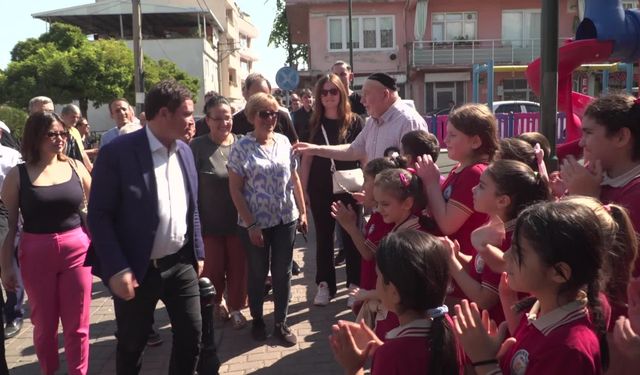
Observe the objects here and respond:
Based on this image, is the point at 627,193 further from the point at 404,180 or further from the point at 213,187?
the point at 213,187

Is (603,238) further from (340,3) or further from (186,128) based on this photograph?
(340,3)

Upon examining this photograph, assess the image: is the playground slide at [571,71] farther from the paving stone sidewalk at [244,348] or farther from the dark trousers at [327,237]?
the paving stone sidewalk at [244,348]

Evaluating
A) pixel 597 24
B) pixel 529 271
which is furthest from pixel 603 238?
pixel 597 24

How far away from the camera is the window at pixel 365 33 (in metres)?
29.0

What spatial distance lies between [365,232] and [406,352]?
1.51m

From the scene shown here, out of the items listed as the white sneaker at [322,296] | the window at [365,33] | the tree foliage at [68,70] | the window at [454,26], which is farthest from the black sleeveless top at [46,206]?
the window at [454,26]

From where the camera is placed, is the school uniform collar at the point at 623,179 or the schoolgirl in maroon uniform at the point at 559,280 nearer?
the schoolgirl in maroon uniform at the point at 559,280

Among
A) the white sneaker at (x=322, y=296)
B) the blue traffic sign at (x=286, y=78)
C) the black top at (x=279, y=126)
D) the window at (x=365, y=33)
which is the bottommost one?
the white sneaker at (x=322, y=296)

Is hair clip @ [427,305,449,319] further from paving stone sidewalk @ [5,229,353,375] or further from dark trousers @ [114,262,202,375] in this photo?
paving stone sidewalk @ [5,229,353,375]

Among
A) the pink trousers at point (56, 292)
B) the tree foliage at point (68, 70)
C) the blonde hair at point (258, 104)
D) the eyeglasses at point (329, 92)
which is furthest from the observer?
the tree foliage at point (68, 70)

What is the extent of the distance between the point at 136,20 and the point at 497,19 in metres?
19.5

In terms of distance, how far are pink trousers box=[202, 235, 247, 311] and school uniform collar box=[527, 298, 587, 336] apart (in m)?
3.45

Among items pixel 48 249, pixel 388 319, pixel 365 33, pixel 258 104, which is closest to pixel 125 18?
pixel 365 33

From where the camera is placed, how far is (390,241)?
197 centimetres
